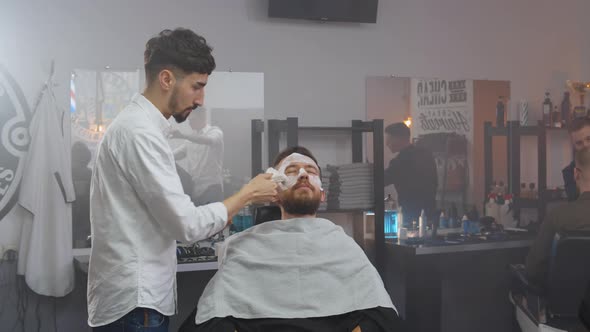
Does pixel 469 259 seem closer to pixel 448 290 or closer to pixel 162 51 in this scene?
pixel 448 290

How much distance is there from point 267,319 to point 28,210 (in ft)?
5.45

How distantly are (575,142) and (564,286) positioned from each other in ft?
5.42

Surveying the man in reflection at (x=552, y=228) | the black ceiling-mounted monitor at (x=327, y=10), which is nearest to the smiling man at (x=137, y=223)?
the black ceiling-mounted monitor at (x=327, y=10)

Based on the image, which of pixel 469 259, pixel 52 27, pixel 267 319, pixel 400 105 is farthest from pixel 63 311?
pixel 469 259

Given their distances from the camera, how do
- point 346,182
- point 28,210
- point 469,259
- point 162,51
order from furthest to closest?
point 469,259 → point 346,182 → point 28,210 → point 162,51

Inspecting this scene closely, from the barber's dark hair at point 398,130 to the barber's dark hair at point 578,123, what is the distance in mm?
1225

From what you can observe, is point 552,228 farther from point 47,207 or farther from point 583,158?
point 47,207

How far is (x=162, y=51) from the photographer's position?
181 cm

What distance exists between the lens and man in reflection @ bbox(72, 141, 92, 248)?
312cm

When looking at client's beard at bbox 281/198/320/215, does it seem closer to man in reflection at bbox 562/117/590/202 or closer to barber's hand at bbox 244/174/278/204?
barber's hand at bbox 244/174/278/204

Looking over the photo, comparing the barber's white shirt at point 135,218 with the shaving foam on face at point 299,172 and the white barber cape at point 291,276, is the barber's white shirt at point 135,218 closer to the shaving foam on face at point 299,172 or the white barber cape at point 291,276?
the white barber cape at point 291,276

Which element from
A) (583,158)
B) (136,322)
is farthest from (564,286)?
(136,322)

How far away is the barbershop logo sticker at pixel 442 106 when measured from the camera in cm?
377

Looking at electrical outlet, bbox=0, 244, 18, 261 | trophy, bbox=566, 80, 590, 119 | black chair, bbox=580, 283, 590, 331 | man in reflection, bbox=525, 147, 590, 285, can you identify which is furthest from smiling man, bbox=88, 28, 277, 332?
trophy, bbox=566, 80, 590, 119
